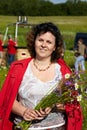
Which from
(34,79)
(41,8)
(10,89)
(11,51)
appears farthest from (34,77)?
(41,8)

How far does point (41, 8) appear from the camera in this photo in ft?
270

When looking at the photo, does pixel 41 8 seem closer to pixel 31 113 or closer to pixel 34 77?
pixel 34 77

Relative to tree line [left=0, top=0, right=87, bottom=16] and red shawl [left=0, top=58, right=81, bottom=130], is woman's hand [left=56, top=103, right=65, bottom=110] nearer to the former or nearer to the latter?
red shawl [left=0, top=58, right=81, bottom=130]

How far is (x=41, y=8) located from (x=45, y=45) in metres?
78.9

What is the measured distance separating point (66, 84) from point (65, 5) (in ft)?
276

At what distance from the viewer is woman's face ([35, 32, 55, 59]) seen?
4.07m

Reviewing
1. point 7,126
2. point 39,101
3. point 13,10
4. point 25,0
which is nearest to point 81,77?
point 39,101

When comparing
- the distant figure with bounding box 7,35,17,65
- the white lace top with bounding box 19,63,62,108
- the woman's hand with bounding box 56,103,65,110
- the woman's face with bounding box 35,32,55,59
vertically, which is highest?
the woman's face with bounding box 35,32,55,59

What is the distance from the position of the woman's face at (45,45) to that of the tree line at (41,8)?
240 ft

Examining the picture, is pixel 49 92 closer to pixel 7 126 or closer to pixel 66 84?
pixel 66 84

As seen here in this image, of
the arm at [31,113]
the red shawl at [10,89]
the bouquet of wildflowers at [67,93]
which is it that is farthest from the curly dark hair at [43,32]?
the arm at [31,113]

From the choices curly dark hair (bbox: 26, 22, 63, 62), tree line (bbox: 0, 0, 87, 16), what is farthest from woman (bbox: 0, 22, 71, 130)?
tree line (bbox: 0, 0, 87, 16)

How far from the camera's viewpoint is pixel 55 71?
4148 millimetres

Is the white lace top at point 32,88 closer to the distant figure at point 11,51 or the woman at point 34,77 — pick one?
the woman at point 34,77
